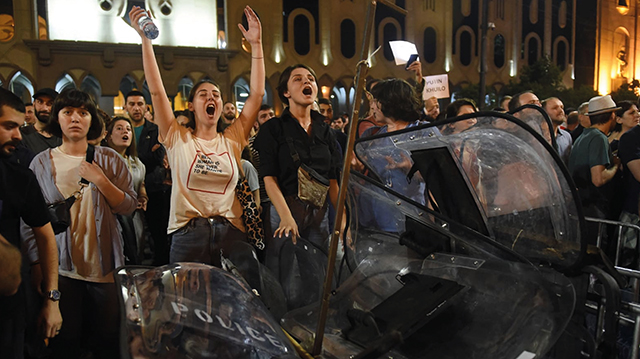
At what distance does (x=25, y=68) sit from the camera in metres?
18.0

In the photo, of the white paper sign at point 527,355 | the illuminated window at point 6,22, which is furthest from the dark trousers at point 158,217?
the illuminated window at point 6,22

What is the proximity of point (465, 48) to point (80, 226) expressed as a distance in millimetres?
26014

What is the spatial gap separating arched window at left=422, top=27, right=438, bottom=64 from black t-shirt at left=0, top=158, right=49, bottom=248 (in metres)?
24.4

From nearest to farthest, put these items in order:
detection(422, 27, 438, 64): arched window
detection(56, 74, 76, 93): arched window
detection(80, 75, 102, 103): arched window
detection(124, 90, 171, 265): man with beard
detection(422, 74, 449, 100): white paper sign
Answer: detection(124, 90, 171, 265): man with beard, detection(422, 74, 449, 100): white paper sign, detection(56, 74, 76, 93): arched window, detection(80, 75, 102, 103): arched window, detection(422, 27, 438, 64): arched window

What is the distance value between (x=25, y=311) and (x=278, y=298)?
1.28m

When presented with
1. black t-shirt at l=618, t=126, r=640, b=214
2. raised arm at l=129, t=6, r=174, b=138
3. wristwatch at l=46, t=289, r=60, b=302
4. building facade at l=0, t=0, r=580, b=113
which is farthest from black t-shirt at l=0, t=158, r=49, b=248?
building facade at l=0, t=0, r=580, b=113

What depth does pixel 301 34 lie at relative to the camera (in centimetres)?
2205

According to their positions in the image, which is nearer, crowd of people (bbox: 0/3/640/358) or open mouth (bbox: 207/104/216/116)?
crowd of people (bbox: 0/3/640/358)

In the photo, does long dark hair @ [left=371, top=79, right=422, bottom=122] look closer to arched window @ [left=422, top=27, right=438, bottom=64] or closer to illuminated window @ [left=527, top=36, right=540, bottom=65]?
arched window @ [left=422, top=27, right=438, bottom=64]

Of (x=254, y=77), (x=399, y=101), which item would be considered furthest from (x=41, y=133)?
(x=399, y=101)

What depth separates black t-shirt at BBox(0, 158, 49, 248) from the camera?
2.30 m

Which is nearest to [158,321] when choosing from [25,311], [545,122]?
[25,311]

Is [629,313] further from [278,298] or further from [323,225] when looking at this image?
[323,225]

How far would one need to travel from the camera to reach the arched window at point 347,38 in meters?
22.8
